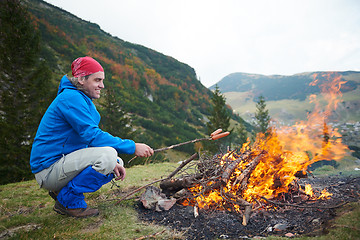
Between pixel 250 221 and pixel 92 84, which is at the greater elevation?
pixel 92 84

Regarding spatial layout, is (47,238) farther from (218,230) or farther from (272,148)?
(272,148)

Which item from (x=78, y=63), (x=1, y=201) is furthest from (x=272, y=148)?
(x=1, y=201)

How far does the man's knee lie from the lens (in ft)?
7.29

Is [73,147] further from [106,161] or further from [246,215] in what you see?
[246,215]

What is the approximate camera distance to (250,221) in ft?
7.75

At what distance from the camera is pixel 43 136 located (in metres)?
2.22

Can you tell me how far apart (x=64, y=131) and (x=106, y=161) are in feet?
2.04

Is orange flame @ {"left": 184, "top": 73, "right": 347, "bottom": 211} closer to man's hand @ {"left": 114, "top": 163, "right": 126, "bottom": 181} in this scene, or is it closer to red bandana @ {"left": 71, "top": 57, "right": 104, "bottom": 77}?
man's hand @ {"left": 114, "top": 163, "right": 126, "bottom": 181}

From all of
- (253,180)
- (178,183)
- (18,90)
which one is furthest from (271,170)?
(18,90)

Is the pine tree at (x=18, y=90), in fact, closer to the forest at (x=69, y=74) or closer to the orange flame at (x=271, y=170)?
the forest at (x=69, y=74)

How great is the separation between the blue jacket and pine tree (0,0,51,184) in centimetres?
602

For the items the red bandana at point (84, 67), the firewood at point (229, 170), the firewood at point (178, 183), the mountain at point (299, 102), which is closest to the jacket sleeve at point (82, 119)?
the red bandana at point (84, 67)

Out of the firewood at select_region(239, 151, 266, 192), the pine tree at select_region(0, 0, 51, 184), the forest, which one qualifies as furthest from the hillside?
the firewood at select_region(239, 151, 266, 192)

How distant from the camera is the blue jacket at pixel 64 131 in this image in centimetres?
215
